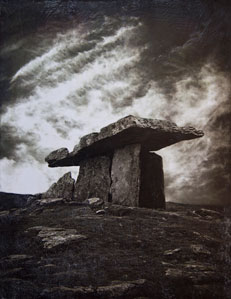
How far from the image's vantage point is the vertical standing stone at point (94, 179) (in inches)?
251

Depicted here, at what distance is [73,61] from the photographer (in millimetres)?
6980

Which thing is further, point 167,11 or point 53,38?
point 53,38

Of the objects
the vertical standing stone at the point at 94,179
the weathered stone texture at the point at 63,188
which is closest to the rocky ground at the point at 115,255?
the vertical standing stone at the point at 94,179

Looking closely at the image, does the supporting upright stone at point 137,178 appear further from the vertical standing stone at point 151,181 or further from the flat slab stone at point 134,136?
the flat slab stone at point 134,136

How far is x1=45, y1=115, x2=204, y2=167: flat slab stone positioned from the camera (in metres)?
5.51

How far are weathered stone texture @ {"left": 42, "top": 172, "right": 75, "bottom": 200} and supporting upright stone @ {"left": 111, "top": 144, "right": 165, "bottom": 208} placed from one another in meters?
1.36

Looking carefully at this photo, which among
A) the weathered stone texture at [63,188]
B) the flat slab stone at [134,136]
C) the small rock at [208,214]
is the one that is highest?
the flat slab stone at [134,136]

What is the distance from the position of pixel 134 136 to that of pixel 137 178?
873 millimetres

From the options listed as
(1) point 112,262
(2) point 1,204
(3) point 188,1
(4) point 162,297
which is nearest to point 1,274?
(1) point 112,262

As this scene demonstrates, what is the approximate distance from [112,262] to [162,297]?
66 centimetres

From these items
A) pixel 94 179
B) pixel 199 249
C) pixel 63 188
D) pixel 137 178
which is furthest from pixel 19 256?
pixel 63 188

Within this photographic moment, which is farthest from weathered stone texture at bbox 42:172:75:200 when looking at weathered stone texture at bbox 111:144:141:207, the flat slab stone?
weathered stone texture at bbox 111:144:141:207

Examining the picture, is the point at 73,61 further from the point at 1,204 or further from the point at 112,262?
the point at 112,262

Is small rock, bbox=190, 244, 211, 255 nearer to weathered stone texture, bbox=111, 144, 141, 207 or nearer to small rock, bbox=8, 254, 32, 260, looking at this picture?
small rock, bbox=8, 254, 32, 260
